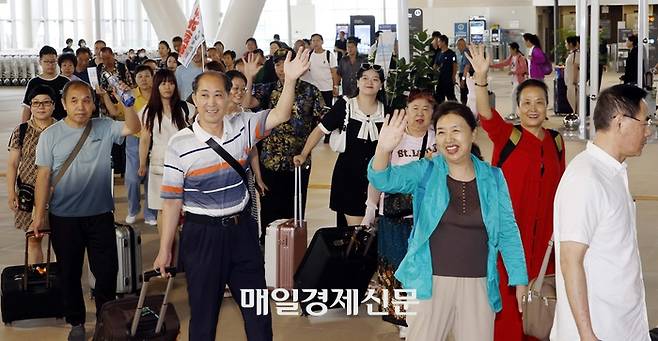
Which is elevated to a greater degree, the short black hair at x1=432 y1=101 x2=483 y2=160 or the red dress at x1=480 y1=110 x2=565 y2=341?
the short black hair at x1=432 y1=101 x2=483 y2=160

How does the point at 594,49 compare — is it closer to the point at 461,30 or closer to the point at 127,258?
the point at 127,258

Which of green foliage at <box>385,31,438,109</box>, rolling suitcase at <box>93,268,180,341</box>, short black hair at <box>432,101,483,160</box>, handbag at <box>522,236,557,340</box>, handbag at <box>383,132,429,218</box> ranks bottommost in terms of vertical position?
rolling suitcase at <box>93,268,180,341</box>

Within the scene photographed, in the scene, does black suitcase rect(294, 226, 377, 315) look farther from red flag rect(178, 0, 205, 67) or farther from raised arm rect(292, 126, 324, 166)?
red flag rect(178, 0, 205, 67)

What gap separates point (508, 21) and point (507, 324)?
147 feet

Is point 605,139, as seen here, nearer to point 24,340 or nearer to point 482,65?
point 482,65

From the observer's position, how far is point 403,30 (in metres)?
11.5

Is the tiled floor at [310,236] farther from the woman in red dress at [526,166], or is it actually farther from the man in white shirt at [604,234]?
the man in white shirt at [604,234]

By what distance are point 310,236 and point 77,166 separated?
4.14 metres

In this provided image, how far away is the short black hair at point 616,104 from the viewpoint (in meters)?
3.83

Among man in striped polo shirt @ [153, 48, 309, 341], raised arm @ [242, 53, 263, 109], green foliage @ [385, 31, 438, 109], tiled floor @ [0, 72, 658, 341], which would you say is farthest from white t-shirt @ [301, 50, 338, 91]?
man in striped polo shirt @ [153, 48, 309, 341]

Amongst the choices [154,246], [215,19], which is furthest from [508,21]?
[154,246]

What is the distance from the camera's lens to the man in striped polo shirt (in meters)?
5.32

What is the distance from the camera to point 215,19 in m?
31.7

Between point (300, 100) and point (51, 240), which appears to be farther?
point (300, 100)
